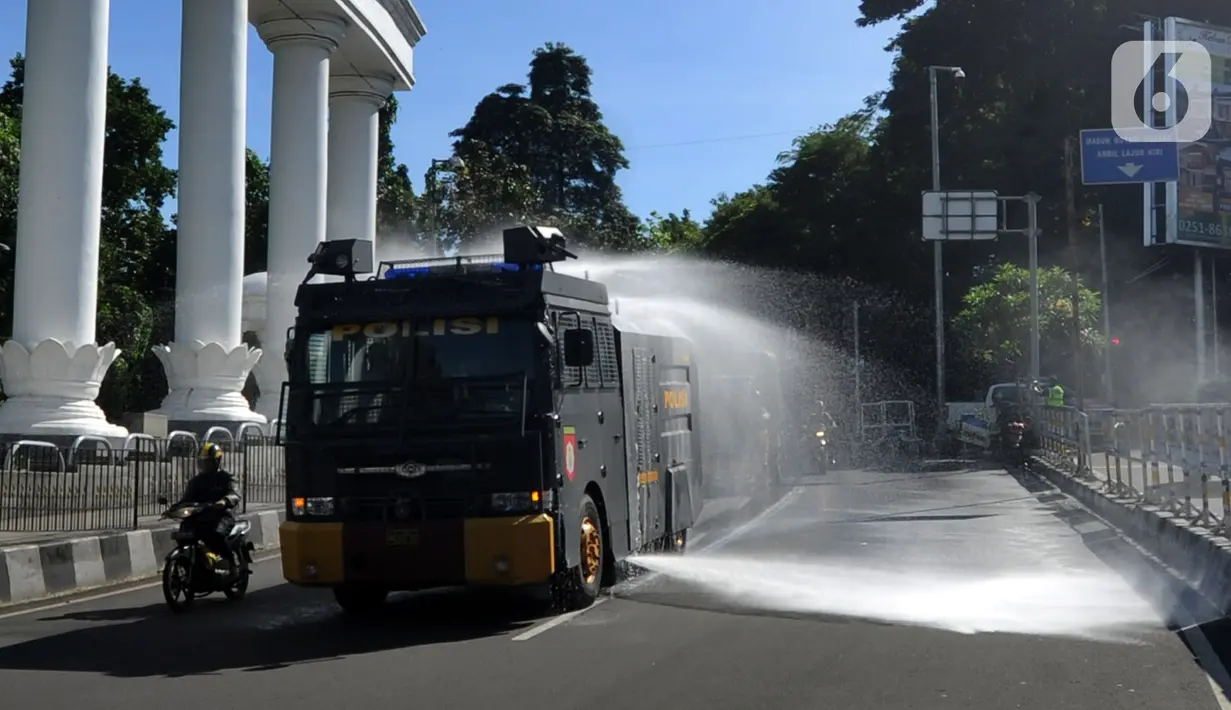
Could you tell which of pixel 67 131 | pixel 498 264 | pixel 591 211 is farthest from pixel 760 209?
pixel 498 264

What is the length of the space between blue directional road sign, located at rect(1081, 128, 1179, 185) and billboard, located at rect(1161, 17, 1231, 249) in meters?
4.71

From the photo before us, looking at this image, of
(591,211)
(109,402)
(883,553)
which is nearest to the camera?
(883,553)

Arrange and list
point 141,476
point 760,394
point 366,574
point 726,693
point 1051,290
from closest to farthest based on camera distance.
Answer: point 726,693 < point 366,574 < point 141,476 < point 760,394 < point 1051,290

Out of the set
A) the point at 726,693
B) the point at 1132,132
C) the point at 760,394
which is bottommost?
the point at 726,693

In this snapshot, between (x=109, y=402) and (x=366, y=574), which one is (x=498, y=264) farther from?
(x=109, y=402)

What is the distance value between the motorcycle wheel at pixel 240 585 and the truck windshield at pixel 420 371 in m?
2.72

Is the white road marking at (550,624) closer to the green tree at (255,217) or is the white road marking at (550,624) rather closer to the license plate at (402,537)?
the license plate at (402,537)

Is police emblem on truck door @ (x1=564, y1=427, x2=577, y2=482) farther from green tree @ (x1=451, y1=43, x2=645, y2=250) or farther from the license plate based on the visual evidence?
green tree @ (x1=451, y1=43, x2=645, y2=250)

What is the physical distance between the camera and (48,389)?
21359mm

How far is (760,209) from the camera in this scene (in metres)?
65.8

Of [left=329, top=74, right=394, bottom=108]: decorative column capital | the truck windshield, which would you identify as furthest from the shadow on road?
[left=329, top=74, right=394, bottom=108]: decorative column capital

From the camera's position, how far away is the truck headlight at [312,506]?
10984 mm

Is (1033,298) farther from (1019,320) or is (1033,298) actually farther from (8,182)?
(8,182)

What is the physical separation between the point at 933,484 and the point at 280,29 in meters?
16.8
